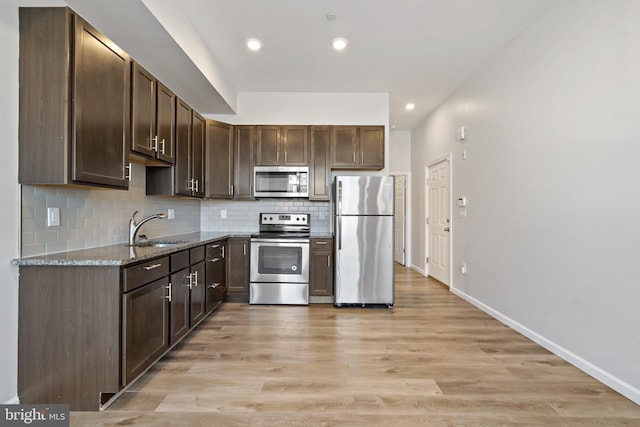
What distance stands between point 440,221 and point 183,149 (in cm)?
392

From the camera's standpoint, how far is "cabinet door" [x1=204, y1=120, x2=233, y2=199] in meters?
3.95

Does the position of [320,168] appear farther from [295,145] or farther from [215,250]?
[215,250]

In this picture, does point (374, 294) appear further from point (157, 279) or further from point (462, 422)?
point (157, 279)

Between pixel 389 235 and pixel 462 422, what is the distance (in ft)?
7.37

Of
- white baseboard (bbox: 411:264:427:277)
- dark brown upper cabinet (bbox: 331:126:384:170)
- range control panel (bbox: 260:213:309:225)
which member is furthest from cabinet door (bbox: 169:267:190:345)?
white baseboard (bbox: 411:264:427:277)

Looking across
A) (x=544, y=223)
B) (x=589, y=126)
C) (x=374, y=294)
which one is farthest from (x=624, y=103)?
(x=374, y=294)

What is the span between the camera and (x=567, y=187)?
2.44m

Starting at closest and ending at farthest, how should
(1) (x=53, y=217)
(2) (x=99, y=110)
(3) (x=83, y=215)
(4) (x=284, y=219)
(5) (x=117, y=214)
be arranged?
(2) (x=99, y=110), (1) (x=53, y=217), (3) (x=83, y=215), (5) (x=117, y=214), (4) (x=284, y=219)

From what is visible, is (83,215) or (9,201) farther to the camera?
(83,215)

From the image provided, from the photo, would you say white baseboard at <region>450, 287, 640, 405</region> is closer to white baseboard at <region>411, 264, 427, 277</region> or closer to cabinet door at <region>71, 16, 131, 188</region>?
white baseboard at <region>411, 264, 427, 277</region>

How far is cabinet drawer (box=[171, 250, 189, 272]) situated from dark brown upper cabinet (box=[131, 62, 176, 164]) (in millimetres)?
813

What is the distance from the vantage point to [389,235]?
3.79m

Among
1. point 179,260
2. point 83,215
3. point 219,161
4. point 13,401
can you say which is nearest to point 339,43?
point 219,161

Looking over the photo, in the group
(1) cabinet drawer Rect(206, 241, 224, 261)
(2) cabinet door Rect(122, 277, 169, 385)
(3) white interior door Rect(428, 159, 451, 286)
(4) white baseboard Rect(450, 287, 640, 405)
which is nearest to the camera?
(2) cabinet door Rect(122, 277, 169, 385)
